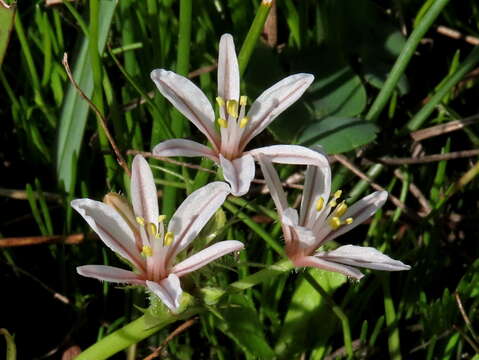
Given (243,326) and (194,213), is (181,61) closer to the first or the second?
(194,213)

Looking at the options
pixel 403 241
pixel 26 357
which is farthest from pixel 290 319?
pixel 26 357

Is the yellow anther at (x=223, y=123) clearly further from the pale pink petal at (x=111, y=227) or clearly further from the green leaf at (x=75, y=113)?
the green leaf at (x=75, y=113)

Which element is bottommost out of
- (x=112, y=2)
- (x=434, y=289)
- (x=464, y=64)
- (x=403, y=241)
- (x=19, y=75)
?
(x=434, y=289)

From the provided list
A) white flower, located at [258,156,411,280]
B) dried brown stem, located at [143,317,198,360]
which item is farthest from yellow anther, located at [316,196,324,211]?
dried brown stem, located at [143,317,198,360]

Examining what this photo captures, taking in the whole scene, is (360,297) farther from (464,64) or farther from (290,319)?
(464,64)

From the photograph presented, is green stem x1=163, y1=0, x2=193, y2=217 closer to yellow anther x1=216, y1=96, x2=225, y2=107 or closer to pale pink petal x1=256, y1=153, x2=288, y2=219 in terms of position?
yellow anther x1=216, y1=96, x2=225, y2=107

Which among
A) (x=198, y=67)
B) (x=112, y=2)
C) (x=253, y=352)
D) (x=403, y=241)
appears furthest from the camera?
(x=198, y=67)
